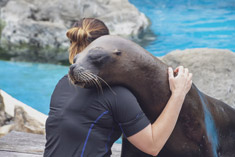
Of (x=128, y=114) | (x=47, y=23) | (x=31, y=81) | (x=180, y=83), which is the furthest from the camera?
(x=47, y=23)

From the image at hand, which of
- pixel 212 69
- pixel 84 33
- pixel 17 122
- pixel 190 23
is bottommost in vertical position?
pixel 17 122

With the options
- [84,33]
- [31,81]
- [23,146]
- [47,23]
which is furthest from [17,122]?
[47,23]

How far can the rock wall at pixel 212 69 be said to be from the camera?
4.30 m

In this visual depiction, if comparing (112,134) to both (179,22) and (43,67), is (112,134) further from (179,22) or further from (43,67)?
(179,22)

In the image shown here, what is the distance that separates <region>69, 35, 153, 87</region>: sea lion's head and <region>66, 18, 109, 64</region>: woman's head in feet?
0.45

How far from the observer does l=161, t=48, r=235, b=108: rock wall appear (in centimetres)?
430

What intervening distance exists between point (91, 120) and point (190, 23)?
38.0 feet

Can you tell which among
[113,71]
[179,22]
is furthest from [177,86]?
[179,22]

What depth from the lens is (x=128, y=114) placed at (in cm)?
169

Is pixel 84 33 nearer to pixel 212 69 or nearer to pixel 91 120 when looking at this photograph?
pixel 91 120

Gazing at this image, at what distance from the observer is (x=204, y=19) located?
43.1 feet

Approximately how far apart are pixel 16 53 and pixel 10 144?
23.6 ft

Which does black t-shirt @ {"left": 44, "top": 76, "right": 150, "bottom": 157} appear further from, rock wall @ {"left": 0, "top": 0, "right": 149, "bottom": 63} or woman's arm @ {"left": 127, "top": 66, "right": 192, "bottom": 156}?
rock wall @ {"left": 0, "top": 0, "right": 149, "bottom": 63}

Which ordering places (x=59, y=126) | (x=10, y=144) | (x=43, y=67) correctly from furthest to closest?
1. (x=43, y=67)
2. (x=10, y=144)
3. (x=59, y=126)
